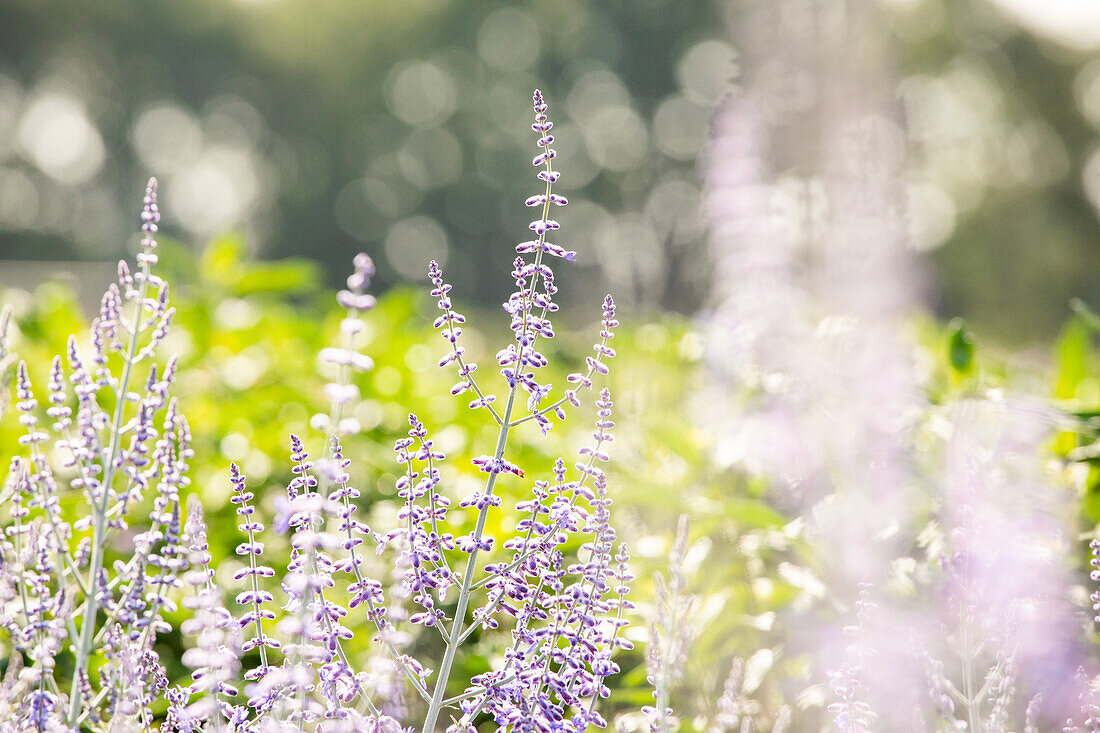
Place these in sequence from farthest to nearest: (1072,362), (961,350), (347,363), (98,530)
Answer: (1072,362), (961,350), (98,530), (347,363)

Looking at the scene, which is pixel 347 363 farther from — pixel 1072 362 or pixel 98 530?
pixel 1072 362

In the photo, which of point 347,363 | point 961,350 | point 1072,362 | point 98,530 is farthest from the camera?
point 1072,362

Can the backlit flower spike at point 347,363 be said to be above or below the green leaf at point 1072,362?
below

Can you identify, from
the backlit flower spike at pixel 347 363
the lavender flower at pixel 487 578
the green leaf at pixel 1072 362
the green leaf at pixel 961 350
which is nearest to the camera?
the backlit flower spike at pixel 347 363

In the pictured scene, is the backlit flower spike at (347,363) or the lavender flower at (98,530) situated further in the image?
the lavender flower at (98,530)

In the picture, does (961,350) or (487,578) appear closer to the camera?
(487,578)

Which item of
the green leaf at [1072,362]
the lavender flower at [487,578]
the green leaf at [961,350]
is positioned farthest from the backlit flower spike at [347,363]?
the green leaf at [1072,362]

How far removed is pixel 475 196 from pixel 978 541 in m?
41.1

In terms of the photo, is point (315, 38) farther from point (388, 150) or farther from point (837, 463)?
point (837, 463)

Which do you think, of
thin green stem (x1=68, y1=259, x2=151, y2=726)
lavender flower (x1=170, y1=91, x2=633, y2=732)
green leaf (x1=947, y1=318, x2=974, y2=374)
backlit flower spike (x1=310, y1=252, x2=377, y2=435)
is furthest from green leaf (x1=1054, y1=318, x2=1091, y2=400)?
thin green stem (x1=68, y1=259, x2=151, y2=726)

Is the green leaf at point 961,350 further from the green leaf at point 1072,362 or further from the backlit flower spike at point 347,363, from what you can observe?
the backlit flower spike at point 347,363

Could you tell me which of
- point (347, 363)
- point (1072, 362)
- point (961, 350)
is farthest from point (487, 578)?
point (1072, 362)

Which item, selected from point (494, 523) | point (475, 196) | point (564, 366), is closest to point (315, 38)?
point (475, 196)

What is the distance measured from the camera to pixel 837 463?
8.84ft
